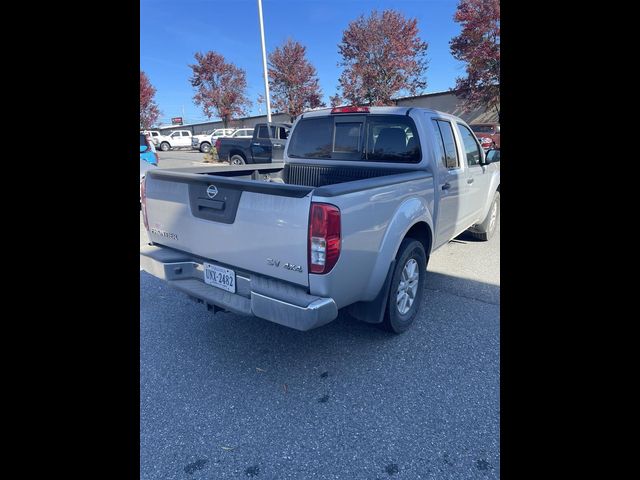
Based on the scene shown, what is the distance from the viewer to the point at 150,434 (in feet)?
7.18

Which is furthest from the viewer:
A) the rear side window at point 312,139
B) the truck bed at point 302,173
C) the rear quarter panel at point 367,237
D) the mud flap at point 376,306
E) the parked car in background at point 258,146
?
the parked car in background at point 258,146

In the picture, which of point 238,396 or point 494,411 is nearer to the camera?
point 494,411

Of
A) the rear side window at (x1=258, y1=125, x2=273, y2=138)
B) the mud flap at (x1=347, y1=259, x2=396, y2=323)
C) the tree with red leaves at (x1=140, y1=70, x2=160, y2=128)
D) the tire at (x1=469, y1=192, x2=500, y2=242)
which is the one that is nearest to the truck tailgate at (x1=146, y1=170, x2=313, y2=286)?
the mud flap at (x1=347, y1=259, x2=396, y2=323)

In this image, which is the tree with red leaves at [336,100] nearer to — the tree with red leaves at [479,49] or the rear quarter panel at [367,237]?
the tree with red leaves at [479,49]

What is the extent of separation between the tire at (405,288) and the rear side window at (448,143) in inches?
47.3

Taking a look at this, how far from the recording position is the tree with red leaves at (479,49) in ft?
57.3

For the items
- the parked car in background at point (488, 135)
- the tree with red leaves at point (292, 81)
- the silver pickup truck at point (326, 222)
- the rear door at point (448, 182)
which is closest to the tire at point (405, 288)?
the silver pickup truck at point (326, 222)

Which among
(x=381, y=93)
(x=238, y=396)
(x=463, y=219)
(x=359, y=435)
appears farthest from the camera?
(x=381, y=93)
